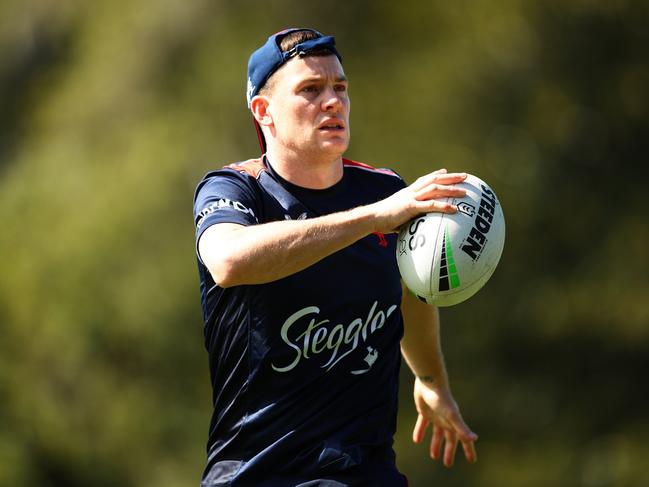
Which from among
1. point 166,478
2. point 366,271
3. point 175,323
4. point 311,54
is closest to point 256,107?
point 311,54

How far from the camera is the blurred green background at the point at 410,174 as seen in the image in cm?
1567

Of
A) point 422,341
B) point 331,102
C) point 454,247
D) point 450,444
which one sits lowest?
point 450,444

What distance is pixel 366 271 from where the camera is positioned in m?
5.31

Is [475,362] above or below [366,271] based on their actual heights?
below

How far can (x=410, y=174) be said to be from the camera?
15.1m

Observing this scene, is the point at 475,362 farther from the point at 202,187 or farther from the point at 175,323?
the point at 202,187

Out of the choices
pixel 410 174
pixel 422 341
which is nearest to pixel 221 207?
pixel 422 341

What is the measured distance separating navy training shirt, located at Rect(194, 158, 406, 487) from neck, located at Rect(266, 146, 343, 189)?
0.13 ft

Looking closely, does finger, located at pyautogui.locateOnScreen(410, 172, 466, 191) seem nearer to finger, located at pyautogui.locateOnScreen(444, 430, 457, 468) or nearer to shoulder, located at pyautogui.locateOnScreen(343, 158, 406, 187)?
shoulder, located at pyautogui.locateOnScreen(343, 158, 406, 187)

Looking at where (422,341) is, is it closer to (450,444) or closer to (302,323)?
(450,444)

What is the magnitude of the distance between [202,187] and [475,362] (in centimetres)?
1126

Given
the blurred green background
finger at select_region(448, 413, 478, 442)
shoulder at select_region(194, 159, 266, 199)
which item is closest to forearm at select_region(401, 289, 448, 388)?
finger at select_region(448, 413, 478, 442)

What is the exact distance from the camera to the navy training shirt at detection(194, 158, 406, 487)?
5137mm

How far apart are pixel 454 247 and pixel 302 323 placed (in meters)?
0.76
